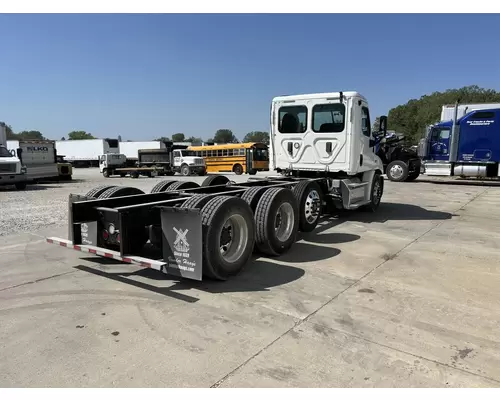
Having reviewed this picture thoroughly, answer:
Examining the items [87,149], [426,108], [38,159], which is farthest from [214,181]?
[426,108]

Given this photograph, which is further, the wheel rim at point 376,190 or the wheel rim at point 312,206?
the wheel rim at point 376,190

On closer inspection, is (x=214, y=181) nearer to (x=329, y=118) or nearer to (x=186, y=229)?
(x=329, y=118)

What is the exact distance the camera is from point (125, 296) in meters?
4.24

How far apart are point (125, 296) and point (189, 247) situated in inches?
35.6

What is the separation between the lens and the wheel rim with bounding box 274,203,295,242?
6055 mm

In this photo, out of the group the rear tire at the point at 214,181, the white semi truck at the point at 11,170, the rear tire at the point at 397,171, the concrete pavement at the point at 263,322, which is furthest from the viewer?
the rear tire at the point at 397,171

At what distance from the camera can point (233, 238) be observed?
200 inches

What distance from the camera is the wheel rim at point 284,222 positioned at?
19.9ft

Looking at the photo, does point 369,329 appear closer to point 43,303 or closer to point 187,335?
point 187,335

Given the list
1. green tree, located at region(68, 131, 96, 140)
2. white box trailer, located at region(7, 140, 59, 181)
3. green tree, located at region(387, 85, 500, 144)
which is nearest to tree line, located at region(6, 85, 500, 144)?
green tree, located at region(387, 85, 500, 144)

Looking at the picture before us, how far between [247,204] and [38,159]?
70.1 feet

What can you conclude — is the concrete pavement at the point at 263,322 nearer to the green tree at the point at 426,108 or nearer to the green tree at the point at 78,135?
the green tree at the point at 426,108

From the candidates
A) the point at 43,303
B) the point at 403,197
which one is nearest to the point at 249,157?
the point at 403,197

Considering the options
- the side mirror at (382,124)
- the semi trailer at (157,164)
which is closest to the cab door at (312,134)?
the side mirror at (382,124)
